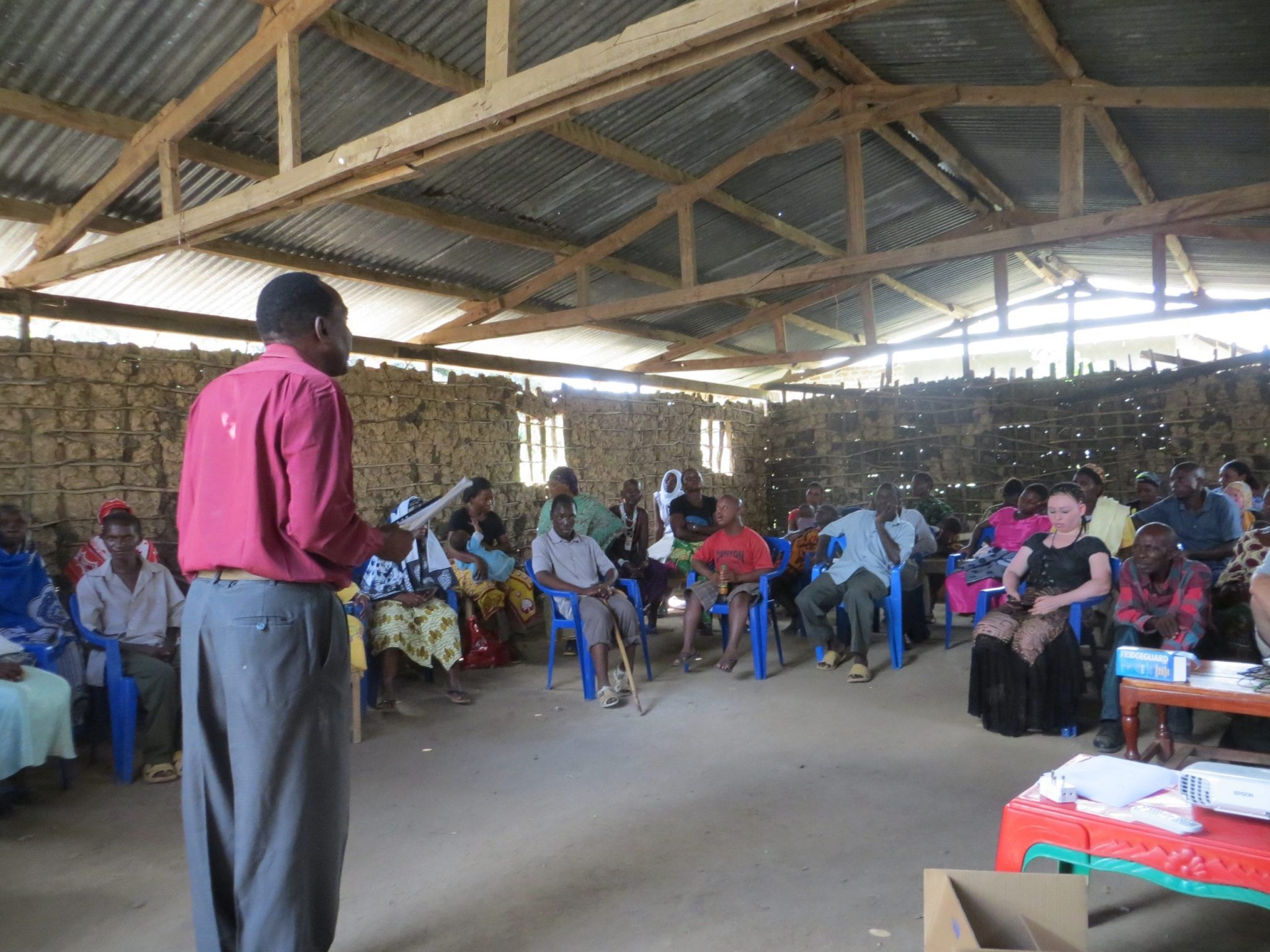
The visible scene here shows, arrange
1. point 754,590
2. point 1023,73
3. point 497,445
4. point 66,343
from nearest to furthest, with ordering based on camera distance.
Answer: point 66,343 < point 754,590 < point 1023,73 < point 497,445

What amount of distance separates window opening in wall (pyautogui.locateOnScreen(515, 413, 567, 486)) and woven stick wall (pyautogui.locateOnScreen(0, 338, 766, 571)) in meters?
0.10

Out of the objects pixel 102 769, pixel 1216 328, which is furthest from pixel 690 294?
pixel 1216 328

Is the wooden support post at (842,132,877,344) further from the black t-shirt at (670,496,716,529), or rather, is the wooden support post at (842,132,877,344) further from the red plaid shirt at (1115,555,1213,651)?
the red plaid shirt at (1115,555,1213,651)

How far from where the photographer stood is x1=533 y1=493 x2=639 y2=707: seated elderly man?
532 cm

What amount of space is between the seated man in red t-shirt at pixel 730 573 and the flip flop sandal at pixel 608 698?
964mm

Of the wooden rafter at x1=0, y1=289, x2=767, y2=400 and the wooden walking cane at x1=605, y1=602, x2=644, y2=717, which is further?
the wooden rafter at x1=0, y1=289, x2=767, y2=400

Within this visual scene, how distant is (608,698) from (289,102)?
3.58 meters

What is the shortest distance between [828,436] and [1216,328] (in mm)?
11277

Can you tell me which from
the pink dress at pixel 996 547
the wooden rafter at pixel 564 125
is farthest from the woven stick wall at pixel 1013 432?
the pink dress at pixel 996 547

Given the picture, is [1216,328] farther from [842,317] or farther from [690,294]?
[690,294]

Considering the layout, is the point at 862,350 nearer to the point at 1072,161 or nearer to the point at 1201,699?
the point at 1072,161

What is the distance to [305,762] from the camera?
1979 mm

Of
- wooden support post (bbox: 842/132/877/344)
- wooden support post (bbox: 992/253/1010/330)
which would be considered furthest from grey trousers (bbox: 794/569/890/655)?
wooden support post (bbox: 992/253/1010/330)

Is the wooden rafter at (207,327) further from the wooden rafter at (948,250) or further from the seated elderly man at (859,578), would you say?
the seated elderly man at (859,578)
